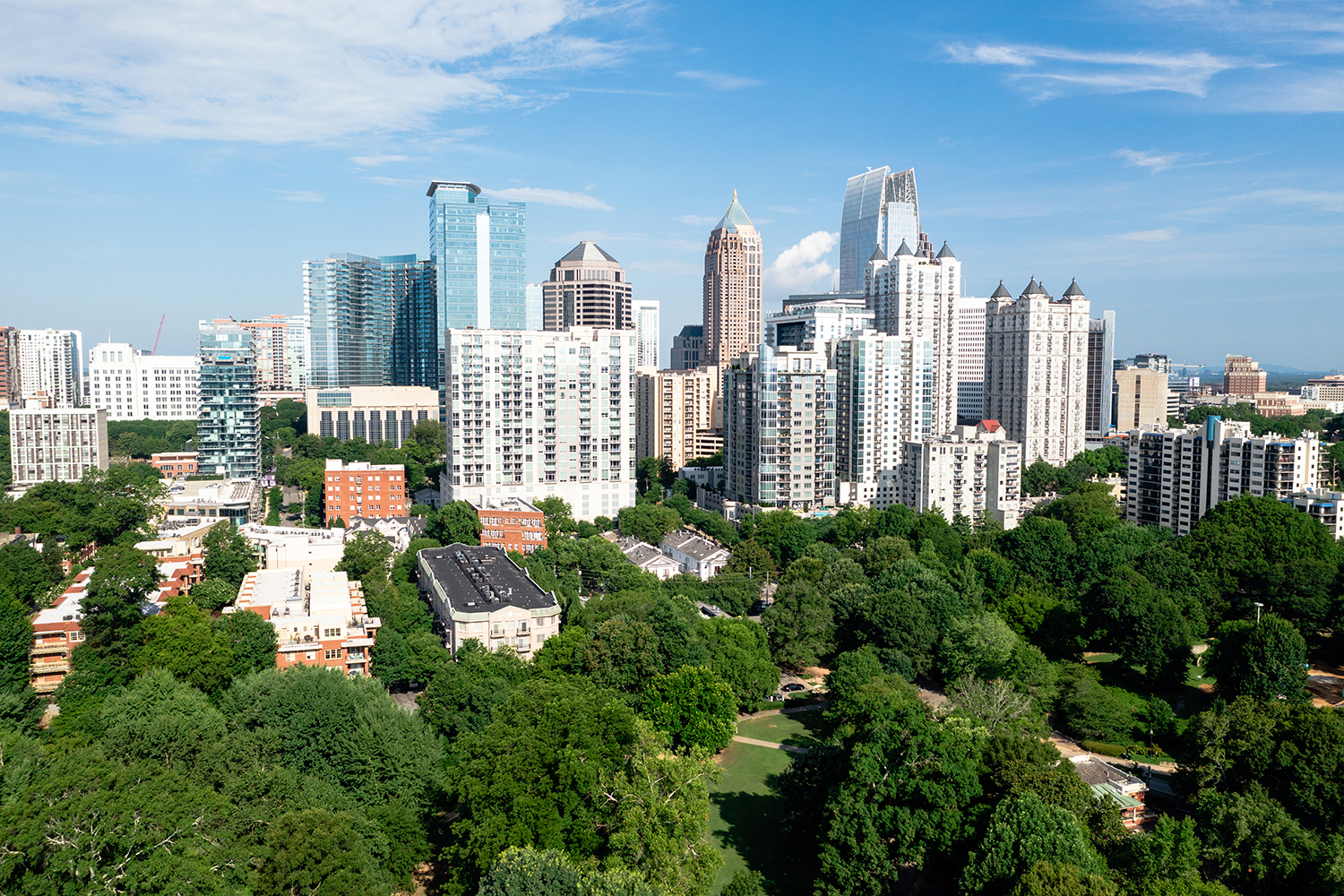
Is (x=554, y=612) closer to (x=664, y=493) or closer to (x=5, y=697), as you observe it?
(x=5, y=697)

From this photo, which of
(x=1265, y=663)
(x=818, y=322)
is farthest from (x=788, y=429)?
(x=1265, y=663)

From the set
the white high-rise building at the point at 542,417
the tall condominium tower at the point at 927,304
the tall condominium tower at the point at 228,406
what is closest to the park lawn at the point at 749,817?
the white high-rise building at the point at 542,417

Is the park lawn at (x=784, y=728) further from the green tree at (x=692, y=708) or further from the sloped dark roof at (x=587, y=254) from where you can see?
the sloped dark roof at (x=587, y=254)

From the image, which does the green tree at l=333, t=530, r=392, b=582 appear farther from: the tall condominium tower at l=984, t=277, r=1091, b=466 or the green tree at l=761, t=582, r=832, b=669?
the tall condominium tower at l=984, t=277, r=1091, b=466

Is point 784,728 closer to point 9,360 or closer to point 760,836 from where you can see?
point 760,836

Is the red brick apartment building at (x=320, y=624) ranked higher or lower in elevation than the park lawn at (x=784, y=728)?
higher

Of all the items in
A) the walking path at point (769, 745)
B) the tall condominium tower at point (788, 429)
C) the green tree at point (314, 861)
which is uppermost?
the tall condominium tower at point (788, 429)
